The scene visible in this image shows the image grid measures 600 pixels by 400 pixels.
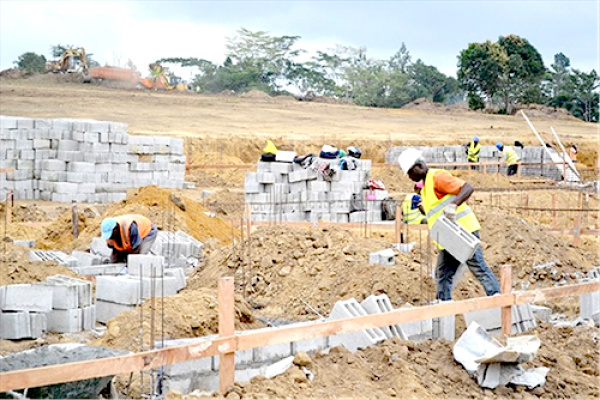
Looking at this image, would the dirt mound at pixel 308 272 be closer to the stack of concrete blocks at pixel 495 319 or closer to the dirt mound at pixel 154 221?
the stack of concrete blocks at pixel 495 319

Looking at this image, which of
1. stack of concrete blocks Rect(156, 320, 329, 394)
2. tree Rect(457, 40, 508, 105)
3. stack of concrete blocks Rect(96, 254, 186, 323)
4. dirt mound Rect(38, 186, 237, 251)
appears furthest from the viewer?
tree Rect(457, 40, 508, 105)

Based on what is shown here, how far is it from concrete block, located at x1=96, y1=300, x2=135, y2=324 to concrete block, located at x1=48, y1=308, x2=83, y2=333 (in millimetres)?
429

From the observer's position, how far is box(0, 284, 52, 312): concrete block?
8.45m

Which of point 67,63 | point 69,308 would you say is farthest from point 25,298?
point 67,63

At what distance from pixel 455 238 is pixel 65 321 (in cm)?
362

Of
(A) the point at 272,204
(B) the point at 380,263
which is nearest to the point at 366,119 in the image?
(A) the point at 272,204

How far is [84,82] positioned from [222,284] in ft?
148

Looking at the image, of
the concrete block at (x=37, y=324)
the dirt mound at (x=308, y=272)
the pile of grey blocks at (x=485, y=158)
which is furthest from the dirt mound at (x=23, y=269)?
the pile of grey blocks at (x=485, y=158)

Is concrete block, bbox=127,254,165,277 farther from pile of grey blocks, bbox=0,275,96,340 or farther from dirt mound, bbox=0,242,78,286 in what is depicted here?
pile of grey blocks, bbox=0,275,96,340

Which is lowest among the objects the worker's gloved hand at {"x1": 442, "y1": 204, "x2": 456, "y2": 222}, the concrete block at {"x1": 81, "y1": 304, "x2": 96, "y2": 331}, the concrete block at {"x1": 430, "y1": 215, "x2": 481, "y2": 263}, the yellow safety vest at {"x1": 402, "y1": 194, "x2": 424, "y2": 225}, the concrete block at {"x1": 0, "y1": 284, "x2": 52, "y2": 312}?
the concrete block at {"x1": 81, "y1": 304, "x2": 96, "y2": 331}

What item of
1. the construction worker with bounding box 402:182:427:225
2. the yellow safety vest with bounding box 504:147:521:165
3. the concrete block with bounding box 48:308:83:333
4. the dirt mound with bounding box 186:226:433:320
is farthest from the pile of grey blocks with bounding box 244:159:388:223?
the yellow safety vest with bounding box 504:147:521:165

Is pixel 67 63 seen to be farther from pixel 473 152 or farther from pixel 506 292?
pixel 506 292

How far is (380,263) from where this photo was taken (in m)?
8.88

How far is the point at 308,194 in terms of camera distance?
15898 millimetres
